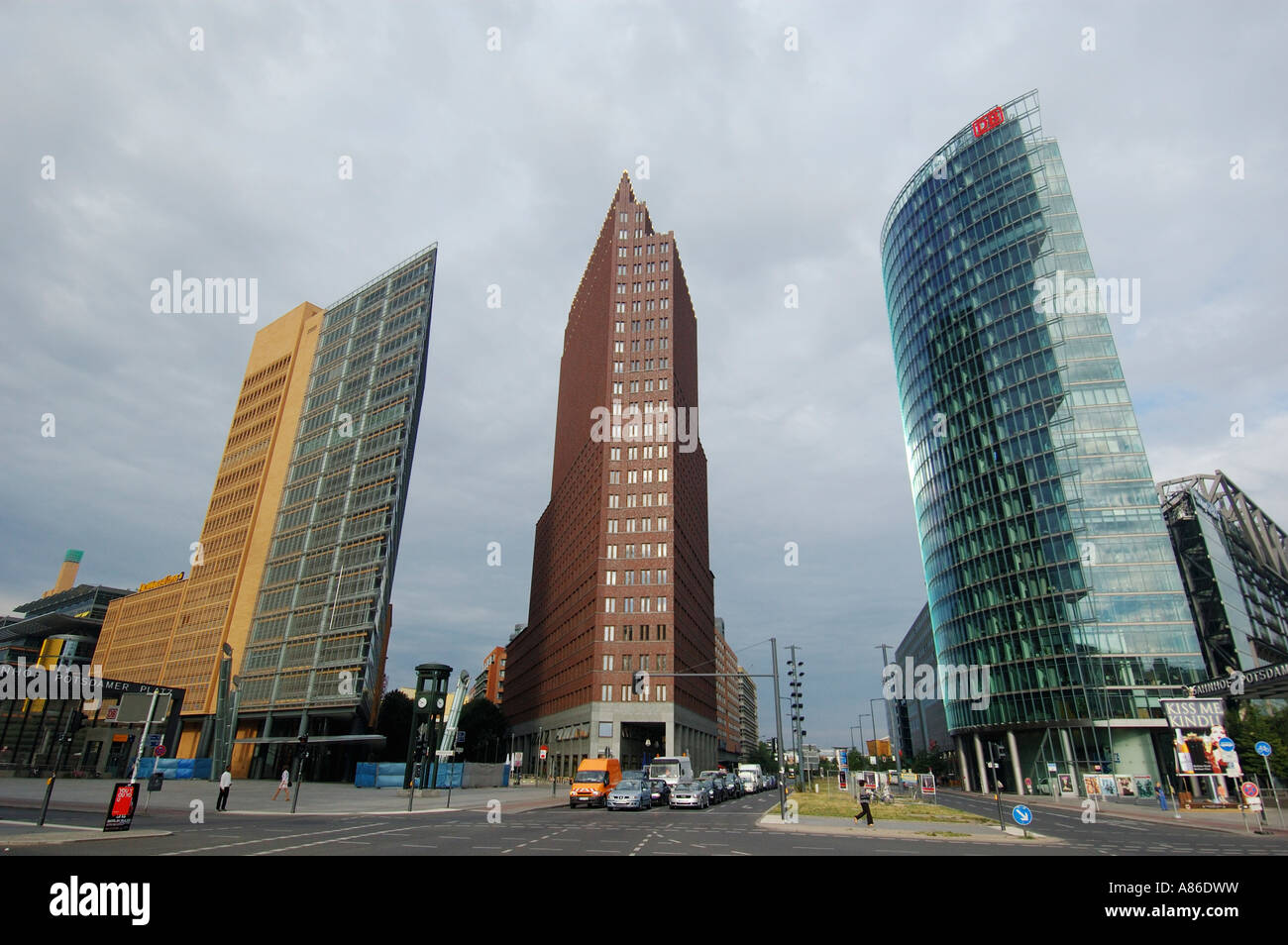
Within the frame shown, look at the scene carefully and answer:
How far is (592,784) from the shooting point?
40.9 metres

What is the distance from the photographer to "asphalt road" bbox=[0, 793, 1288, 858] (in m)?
16.4

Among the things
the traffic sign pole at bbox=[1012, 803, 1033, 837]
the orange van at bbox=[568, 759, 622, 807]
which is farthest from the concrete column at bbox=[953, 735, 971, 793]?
the traffic sign pole at bbox=[1012, 803, 1033, 837]

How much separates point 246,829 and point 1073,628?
7270cm

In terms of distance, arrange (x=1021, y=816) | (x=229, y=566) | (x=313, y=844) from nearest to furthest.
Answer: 1. (x=313, y=844)
2. (x=1021, y=816)
3. (x=229, y=566)

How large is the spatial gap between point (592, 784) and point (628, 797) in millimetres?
5282

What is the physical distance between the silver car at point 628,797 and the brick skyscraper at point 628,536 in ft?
120

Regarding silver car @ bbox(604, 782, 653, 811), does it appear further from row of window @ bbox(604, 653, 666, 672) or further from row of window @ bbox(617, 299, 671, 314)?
row of window @ bbox(617, 299, 671, 314)

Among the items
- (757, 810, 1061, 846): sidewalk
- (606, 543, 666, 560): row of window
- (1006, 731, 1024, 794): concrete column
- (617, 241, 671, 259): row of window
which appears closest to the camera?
(757, 810, 1061, 846): sidewalk

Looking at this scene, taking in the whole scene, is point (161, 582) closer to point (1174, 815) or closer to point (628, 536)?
point (628, 536)

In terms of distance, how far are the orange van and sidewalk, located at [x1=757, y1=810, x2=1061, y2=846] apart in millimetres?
12856

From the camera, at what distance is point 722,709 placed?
634 ft

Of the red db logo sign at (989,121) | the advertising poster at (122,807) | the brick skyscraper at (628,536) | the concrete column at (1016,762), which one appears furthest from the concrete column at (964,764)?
the advertising poster at (122,807)

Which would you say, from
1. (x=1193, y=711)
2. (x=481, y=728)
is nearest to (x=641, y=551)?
(x=1193, y=711)
